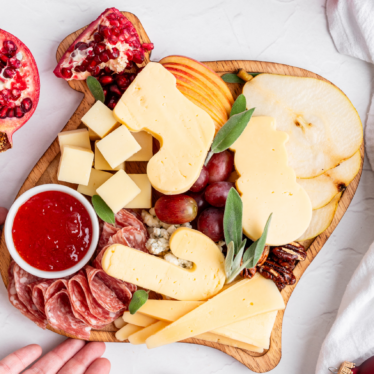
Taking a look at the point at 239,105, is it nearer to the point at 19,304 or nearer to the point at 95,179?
the point at 95,179

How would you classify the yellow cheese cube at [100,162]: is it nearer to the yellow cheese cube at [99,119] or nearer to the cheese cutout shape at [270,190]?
the yellow cheese cube at [99,119]

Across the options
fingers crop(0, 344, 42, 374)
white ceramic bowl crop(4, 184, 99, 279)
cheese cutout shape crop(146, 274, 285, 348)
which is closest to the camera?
white ceramic bowl crop(4, 184, 99, 279)

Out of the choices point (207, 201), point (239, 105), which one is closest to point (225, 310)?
point (207, 201)

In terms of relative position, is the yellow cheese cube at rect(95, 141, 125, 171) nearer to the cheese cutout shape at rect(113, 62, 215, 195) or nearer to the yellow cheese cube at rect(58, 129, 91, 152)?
the yellow cheese cube at rect(58, 129, 91, 152)

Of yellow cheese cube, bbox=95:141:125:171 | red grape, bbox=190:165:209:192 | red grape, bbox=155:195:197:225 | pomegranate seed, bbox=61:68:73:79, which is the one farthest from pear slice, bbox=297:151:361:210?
pomegranate seed, bbox=61:68:73:79

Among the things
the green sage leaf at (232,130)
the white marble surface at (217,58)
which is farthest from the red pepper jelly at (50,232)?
the green sage leaf at (232,130)

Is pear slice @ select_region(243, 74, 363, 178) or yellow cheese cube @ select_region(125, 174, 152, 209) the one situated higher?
pear slice @ select_region(243, 74, 363, 178)

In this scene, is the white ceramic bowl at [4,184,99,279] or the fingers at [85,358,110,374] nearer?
the white ceramic bowl at [4,184,99,279]
